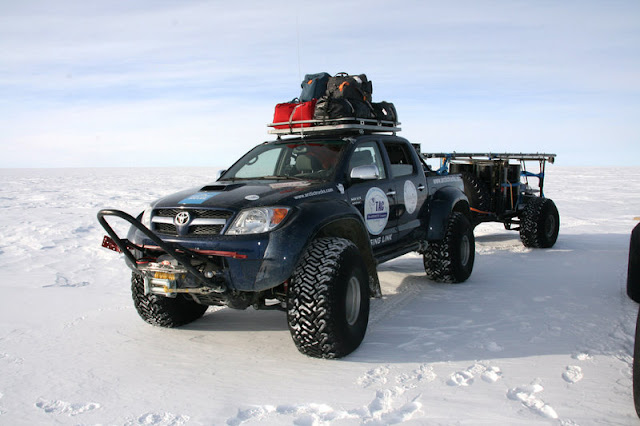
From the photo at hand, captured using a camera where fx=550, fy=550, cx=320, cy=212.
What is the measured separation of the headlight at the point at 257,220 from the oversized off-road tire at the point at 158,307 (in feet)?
4.23

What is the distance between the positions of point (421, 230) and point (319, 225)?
2530 millimetres

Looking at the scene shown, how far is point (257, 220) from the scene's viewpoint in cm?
415

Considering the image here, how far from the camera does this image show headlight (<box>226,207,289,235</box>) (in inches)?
162

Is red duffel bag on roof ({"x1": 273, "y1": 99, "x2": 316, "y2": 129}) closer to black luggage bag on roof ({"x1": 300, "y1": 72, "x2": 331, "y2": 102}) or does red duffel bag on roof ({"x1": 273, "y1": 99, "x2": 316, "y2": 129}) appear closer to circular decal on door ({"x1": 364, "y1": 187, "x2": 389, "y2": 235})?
black luggage bag on roof ({"x1": 300, "y1": 72, "x2": 331, "y2": 102})

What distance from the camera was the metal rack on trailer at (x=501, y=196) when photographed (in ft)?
31.8

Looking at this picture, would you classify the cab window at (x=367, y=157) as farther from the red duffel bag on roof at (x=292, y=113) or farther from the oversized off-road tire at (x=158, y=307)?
the oversized off-road tire at (x=158, y=307)

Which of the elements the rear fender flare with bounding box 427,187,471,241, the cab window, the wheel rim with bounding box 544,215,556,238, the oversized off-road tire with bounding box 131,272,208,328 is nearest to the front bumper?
the oversized off-road tire with bounding box 131,272,208,328

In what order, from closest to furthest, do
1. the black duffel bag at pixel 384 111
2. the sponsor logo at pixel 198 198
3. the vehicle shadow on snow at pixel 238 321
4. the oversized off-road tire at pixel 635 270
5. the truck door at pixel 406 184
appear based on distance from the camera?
the sponsor logo at pixel 198 198
the vehicle shadow on snow at pixel 238 321
the oversized off-road tire at pixel 635 270
the truck door at pixel 406 184
the black duffel bag at pixel 384 111

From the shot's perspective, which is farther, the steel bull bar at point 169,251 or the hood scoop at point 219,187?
the hood scoop at point 219,187

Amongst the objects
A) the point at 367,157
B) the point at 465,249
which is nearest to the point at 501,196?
the point at 465,249

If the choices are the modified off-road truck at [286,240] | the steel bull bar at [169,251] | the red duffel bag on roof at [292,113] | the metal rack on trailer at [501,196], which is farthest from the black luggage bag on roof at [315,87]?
the metal rack on trailer at [501,196]

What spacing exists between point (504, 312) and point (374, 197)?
1743 mm

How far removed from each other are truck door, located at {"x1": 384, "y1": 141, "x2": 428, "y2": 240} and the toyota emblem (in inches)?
95.9

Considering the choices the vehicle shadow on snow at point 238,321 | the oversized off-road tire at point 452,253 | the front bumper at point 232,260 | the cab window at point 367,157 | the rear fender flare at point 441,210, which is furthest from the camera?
the oversized off-road tire at point 452,253
